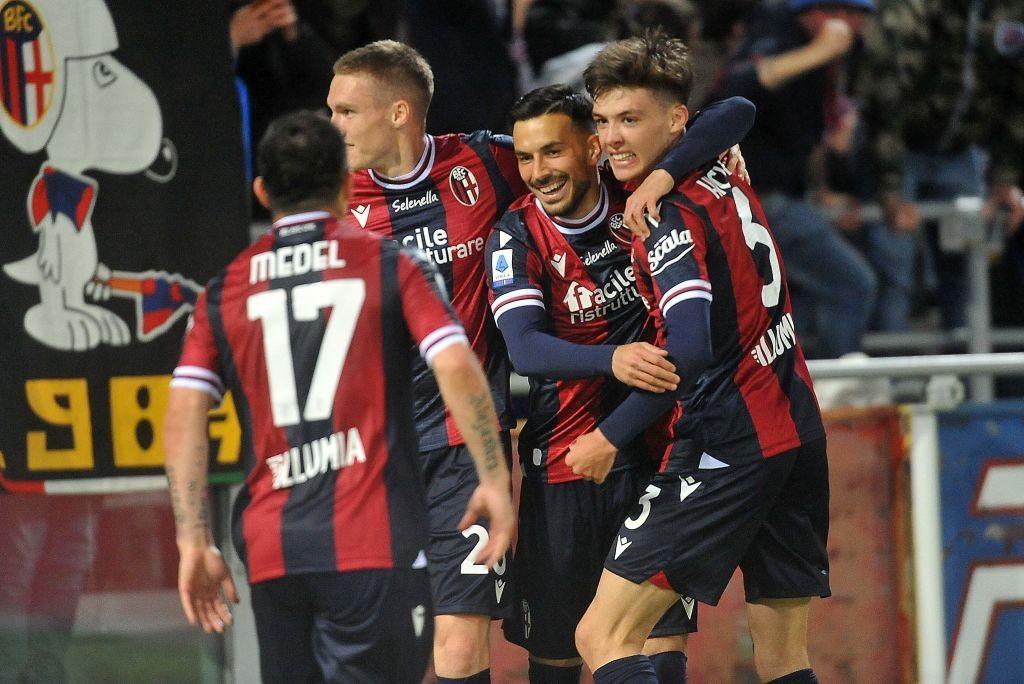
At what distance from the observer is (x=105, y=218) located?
523 cm

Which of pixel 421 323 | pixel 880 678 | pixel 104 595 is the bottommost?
pixel 880 678

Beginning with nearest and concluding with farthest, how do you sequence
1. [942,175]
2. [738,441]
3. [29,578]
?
1. [738,441]
2. [29,578]
3. [942,175]

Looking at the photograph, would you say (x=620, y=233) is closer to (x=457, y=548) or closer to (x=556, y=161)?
(x=556, y=161)

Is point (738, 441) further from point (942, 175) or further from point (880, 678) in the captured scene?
point (942, 175)

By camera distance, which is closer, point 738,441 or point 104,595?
point 738,441

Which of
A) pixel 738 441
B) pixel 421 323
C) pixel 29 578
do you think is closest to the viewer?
pixel 421 323

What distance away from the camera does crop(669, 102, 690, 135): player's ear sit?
441 centimetres

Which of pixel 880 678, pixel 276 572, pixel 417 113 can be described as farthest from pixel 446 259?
pixel 880 678

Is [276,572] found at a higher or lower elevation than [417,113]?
lower

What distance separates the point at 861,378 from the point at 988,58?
3.01 metres

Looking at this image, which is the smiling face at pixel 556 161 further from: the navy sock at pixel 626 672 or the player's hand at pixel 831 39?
the player's hand at pixel 831 39

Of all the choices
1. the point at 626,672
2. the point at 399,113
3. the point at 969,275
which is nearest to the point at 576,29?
the point at 969,275

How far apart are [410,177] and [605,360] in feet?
3.15

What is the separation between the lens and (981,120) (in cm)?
768
